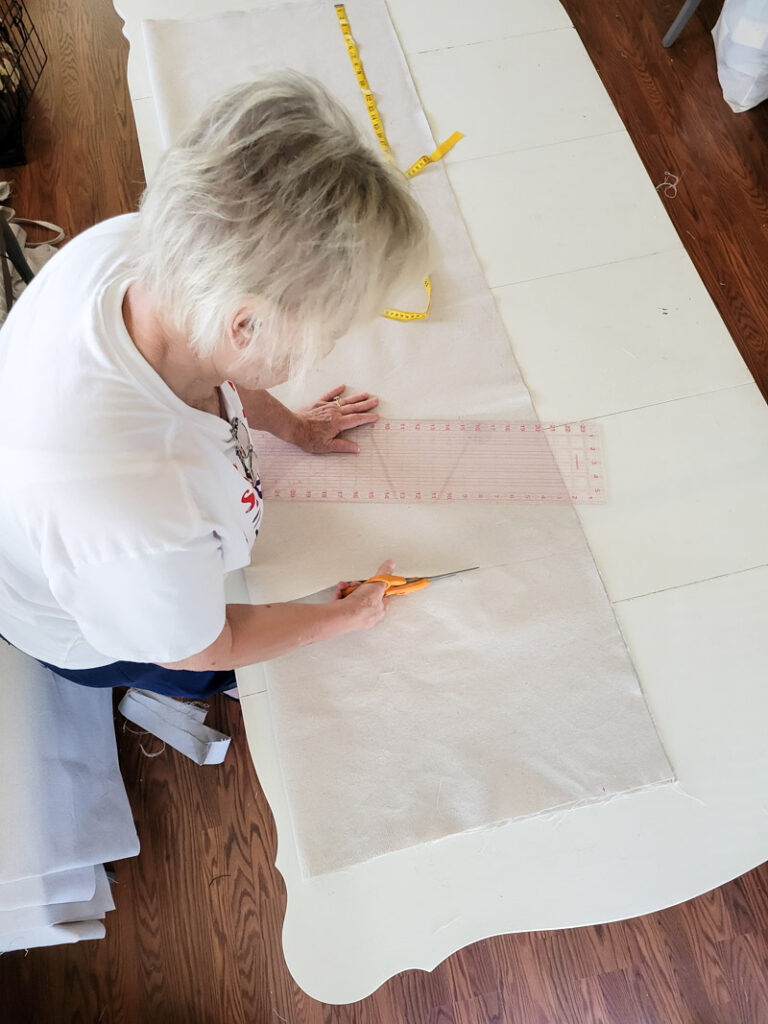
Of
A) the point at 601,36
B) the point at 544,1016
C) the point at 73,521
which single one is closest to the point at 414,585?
the point at 73,521

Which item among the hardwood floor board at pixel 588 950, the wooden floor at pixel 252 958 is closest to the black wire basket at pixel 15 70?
the wooden floor at pixel 252 958

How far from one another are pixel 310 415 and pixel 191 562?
0.58 m

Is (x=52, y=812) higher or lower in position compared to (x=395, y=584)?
lower

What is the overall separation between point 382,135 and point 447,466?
77cm

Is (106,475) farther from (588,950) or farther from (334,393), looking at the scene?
(588,950)

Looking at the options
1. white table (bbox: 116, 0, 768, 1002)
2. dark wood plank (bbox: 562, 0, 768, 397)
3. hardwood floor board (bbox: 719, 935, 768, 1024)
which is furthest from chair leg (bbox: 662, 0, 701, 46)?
hardwood floor board (bbox: 719, 935, 768, 1024)

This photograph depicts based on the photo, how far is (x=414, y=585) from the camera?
1.21m

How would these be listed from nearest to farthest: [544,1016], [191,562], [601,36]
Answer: [191,562]
[544,1016]
[601,36]

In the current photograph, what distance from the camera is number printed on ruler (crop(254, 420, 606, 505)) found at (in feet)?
4.30

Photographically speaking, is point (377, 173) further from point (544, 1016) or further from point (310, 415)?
point (544, 1016)

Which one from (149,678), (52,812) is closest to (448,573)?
(149,678)

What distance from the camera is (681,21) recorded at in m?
2.35

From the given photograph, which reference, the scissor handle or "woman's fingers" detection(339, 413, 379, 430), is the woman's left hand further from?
the scissor handle

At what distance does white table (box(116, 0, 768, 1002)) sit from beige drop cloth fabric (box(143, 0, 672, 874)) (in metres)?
0.04
